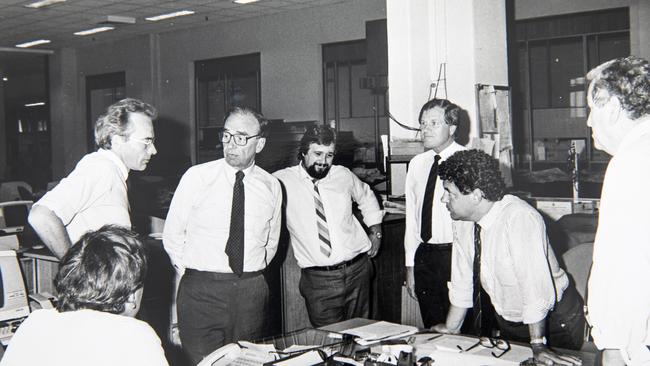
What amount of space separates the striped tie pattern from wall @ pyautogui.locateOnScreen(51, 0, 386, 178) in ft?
22.7

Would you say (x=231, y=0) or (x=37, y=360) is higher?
(x=231, y=0)

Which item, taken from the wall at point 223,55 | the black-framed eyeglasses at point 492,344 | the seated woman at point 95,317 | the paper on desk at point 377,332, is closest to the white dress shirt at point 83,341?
the seated woman at point 95,317

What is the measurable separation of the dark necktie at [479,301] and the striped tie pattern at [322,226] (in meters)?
1.14

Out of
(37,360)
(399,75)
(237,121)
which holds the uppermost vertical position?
(399,75)

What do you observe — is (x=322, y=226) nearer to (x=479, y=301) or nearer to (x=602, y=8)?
(x=479, y=301)

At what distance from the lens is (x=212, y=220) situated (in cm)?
326

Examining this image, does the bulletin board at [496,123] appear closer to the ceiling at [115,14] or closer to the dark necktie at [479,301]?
the dark necktie at [479,301]

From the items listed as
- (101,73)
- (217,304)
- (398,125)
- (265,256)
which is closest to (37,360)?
(217,304)

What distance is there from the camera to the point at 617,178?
1.79 meters

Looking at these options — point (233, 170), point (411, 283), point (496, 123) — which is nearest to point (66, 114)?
point (496, 123)

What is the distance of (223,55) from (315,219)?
899 cm

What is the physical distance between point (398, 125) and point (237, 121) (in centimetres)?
229

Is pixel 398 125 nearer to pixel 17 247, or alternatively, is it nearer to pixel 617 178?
pixel 17 247

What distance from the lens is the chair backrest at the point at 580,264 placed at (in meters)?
3.12
